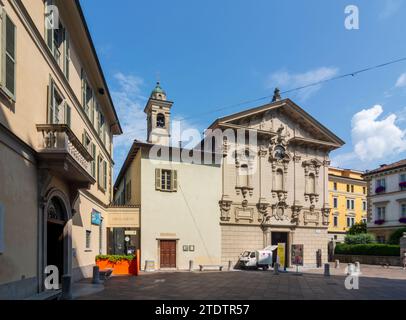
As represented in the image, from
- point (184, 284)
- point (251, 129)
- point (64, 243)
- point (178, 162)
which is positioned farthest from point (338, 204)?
point (64, 243)

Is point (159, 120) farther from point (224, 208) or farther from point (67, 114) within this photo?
point (67, 114)

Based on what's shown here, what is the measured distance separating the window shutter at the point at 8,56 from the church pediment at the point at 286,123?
22483 mm

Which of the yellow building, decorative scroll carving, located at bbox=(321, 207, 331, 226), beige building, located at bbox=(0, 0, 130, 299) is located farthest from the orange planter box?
the yellow building

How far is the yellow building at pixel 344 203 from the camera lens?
204 feet

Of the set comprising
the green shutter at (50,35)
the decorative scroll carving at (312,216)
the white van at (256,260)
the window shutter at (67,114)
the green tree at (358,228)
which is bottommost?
the green tree at (358,228)

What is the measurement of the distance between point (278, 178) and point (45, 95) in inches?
971

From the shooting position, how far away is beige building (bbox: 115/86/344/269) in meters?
28.6

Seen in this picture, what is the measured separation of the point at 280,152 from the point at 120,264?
1763cm

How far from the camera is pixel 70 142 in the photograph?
13453 millimetres

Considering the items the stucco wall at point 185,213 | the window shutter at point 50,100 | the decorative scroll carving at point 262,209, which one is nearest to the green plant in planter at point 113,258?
the stucco wall at point 185,213

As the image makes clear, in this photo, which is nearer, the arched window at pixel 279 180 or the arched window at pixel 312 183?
the arched window at pixel 279 180

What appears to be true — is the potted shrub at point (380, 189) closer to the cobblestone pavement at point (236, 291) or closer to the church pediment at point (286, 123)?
the church pediment at point (286, 123)

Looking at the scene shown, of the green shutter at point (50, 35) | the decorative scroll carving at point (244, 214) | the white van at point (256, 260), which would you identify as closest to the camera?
the green shutter at point (50, 35)

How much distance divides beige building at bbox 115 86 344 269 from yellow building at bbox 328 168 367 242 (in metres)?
26.6
